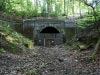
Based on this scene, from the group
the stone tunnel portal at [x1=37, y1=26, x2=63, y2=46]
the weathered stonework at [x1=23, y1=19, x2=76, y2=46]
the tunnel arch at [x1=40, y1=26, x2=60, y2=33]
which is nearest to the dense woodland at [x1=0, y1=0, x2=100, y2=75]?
the weathered stonework at [x1=23, y1=19, x2=76, y2=46]

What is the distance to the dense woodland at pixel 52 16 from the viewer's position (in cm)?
1511

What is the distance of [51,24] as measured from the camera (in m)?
28.3

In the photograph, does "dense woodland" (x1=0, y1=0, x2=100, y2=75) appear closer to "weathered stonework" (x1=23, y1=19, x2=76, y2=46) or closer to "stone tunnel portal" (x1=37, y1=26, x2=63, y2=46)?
"weathered stonework" (x1=23, y1=19, x2=76, y2=46)

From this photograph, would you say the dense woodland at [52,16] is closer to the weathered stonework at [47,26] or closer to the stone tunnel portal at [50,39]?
the weathered stonework at [47,26]

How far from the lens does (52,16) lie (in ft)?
113

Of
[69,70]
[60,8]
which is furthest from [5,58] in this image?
[60,8]

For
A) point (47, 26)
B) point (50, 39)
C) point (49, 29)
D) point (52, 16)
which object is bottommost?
point (50, 39)

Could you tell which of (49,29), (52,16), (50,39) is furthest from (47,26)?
(52,16)

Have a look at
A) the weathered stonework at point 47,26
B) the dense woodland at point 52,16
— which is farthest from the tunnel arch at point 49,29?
the dense woodland at point 52,16

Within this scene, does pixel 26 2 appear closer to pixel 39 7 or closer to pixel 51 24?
pixel 39 7

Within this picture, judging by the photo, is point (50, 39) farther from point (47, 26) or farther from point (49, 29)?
point (49, 29)

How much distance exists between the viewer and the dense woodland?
15.1 metres

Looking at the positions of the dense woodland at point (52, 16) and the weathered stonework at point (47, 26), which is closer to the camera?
the dense woodland at point (52, 16)

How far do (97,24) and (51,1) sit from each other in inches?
872
